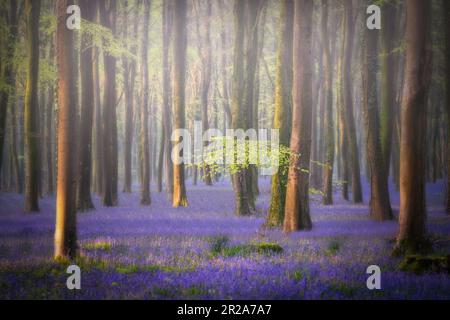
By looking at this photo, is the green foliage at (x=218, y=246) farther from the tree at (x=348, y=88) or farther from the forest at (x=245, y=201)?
the tree at (x=348, y=88)

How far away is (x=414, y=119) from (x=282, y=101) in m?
5.71

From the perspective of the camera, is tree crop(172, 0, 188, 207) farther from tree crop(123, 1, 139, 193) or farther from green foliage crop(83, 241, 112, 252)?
green foliage crop(83, 241, 112, 252)

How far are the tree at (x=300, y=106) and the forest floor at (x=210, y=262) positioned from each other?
144 centimetres

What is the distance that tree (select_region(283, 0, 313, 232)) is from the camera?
40.5ft

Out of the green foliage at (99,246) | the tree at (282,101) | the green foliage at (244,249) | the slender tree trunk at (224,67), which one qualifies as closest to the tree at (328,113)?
the tree at (282,101)

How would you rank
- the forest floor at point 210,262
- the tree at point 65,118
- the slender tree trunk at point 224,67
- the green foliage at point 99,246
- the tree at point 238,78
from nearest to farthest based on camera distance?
the forest floor at point 210,262, the tree at point 65,118, the green foliage at point 99,246, the tree at point 238,78, the slender tree trunk at point 224,67

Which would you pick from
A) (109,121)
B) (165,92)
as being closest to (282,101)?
(109,121)

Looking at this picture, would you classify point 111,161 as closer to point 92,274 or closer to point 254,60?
point 254,60

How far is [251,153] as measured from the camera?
1216cm

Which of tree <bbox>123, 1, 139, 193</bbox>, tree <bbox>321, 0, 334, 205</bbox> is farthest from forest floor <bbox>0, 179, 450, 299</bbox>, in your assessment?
tree <bbox>123, 1, 139, 193</bbox>

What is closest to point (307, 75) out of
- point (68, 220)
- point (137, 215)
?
point (68, 220)

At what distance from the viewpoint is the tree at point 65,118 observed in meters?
8.07

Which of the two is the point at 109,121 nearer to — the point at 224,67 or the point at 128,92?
the point at 128,92

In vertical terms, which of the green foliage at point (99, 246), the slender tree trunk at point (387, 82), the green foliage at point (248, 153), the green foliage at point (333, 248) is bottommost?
the green foliage at point (333, 248)
